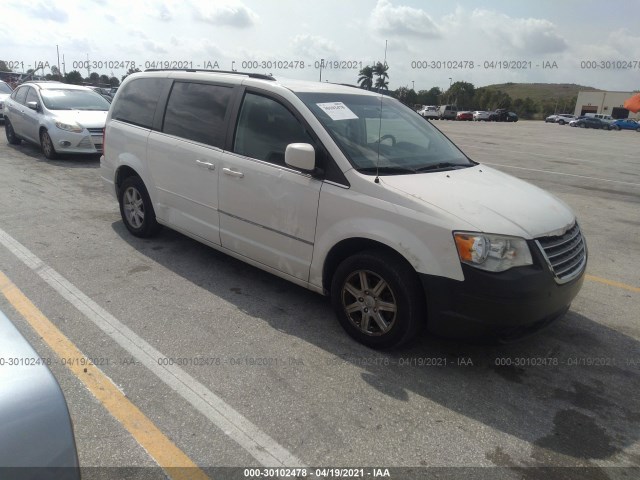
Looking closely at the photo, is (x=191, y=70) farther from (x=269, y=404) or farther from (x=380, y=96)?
(x=269, y=404)

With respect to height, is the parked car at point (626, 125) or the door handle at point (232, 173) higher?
the parked car at point (626, 125)

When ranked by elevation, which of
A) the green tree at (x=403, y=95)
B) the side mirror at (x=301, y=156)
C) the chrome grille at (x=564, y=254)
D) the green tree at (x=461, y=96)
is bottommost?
the chrome grille at (x=564, y=254)

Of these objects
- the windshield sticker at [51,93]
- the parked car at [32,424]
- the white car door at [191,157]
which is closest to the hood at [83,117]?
the windshield sticker at [51,93]

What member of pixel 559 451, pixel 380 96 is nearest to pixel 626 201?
pixel 380 96

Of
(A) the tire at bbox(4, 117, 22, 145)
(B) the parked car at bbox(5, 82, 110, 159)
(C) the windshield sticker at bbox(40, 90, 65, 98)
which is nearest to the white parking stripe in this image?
(B) the parked car at bbox(5, 82, 110, 159)

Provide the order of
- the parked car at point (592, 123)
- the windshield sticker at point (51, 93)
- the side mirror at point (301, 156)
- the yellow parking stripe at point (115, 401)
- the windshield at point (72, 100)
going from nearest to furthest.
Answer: the yellow parking stripe at point (115, 401)
the side mirror at point (301, 156)
the windshield at point (72, 100)
the windshield sticker at point (51, 93)
the parked car at point (592, 123)

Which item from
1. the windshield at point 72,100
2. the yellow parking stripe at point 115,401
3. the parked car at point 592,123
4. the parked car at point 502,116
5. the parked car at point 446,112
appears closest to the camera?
the yellow parking stripe at point 115,401

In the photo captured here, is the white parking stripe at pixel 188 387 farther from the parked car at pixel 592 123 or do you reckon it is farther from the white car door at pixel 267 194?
the parked car at pixel 592 123

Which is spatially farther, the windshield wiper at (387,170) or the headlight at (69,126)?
the headlight at (69,126)

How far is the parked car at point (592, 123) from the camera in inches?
2162

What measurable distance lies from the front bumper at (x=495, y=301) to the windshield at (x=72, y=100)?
418 inches

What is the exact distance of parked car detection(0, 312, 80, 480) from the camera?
143 centimetres

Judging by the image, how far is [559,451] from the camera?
268 cm

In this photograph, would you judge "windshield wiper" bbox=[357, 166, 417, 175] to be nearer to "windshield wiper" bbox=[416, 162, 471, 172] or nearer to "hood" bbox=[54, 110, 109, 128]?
"windshield wiper" bbox=[416, 162, 471, 172]
